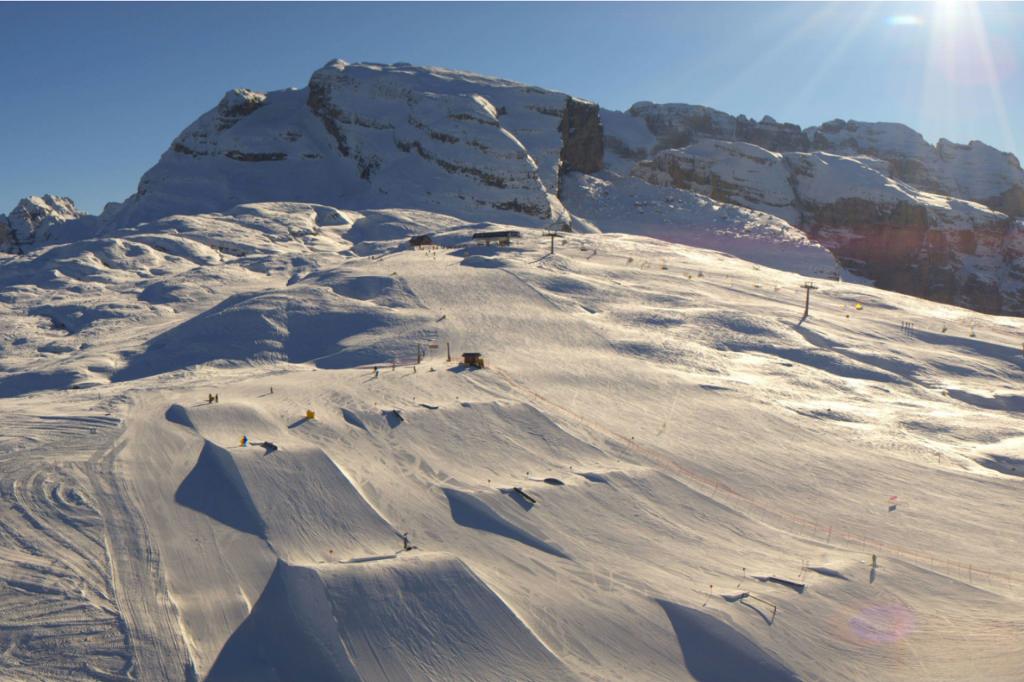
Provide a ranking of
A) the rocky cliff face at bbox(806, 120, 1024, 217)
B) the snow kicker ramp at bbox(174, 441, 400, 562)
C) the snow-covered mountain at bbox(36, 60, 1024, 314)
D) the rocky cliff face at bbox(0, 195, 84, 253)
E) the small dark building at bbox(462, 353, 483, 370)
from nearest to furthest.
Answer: the snow kicker ramp at bbox(174, 441, 400, 562)
the small dark building at bbox(462, 353, 483, 370)
the snow-covered mountain at bbox(36, 60, 1024, 314)
the rocky cliff face at bbox(0, 195, 84, 253)
the rocky cliff face at bbox(806, 120, 1024, 217)

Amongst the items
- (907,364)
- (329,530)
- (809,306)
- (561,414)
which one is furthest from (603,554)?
(809,306)

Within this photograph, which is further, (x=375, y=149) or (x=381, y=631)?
(x=375, y=149)

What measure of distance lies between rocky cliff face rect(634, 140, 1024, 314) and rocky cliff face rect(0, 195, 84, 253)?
317 feet

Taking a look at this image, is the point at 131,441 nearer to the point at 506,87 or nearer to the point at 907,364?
the point at 907,364

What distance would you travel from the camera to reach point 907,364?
3369 cm

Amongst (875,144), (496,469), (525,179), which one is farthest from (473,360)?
(875,144)

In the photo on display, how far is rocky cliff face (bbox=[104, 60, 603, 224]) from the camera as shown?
268 feet

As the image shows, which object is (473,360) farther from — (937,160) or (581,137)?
(937,160)

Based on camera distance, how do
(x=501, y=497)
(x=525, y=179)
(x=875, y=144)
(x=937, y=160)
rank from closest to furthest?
1. (x=501, y=497)
2. (x=525, y=179)
3. (x=937, y=160)
4. (x=875, y=144)

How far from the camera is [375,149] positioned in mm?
88500

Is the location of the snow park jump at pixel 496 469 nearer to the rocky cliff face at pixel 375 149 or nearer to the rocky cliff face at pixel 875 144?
the rocky cliff face at pixel 375 149

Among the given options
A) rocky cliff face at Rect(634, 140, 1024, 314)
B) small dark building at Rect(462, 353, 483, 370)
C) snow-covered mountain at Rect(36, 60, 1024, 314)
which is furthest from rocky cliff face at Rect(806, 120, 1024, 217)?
small dark building at Rect(462, 353, 483, 370)

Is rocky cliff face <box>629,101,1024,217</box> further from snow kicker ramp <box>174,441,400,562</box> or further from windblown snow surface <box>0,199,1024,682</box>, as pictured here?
snow kicker ramp <box>174,441,400,562</box>

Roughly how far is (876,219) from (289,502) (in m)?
109
